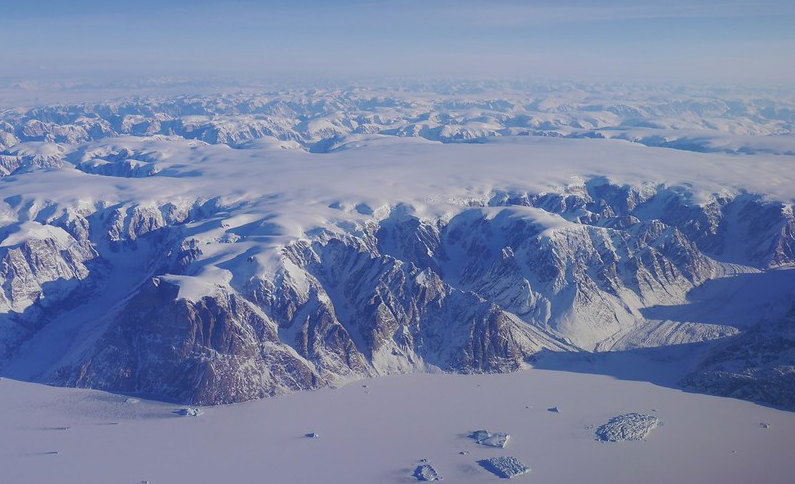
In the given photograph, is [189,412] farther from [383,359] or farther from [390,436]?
[383,359]

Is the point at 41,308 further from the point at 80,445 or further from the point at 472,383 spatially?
the point at 472,383

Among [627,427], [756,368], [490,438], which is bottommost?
[490,438]

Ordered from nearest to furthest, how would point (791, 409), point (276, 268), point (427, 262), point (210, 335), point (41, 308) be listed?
point (791, 409) < point (210, 335) < point (276, 268) < point (41, 308) < point (427, 262)

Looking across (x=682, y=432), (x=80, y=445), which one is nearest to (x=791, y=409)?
(x=682, y=432)

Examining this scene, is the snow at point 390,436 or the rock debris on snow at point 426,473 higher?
the rock debris on snow at point 426,473

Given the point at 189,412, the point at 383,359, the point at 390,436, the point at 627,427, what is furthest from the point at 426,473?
the point at 189,412

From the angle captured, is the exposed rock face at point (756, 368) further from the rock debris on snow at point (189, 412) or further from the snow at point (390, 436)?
the rock debris on snow at point (189, 412)

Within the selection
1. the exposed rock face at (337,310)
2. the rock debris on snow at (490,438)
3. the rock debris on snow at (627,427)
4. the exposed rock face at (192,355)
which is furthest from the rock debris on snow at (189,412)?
the rock debris on snow at (627,427)
